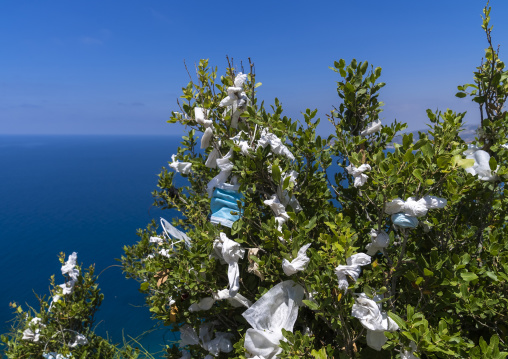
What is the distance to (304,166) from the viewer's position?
240 cm

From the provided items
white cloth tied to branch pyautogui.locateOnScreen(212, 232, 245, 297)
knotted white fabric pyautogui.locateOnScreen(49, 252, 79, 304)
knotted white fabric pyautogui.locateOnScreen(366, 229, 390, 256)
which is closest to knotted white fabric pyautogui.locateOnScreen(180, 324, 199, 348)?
white cloth tied to branch pyautogui.locateOnScreen(212, 232, 245, 297)

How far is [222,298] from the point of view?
6.74 ft

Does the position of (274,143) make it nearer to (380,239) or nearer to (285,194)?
(285,194)

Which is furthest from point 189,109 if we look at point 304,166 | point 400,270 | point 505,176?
point 505,176

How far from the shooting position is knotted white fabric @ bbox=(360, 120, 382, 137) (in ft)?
7.36

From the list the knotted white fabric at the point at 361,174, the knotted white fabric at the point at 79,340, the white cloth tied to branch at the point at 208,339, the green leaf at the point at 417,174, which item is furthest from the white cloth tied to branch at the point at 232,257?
the knotted white fabric at the point at 79,340

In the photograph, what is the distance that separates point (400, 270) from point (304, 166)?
0.99m

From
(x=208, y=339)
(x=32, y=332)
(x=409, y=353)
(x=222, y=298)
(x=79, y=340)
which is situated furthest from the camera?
(x=79, y=340)

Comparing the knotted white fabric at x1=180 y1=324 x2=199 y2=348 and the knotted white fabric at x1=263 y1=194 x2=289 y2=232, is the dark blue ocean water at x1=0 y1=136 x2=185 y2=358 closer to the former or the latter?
the knotted white fabric at x1=180 y1=324 x2=199 y2=348

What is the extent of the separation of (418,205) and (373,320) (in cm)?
62

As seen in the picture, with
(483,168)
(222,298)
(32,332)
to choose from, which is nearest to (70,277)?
(32,332)

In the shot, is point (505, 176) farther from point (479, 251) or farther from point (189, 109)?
point (189, 109)

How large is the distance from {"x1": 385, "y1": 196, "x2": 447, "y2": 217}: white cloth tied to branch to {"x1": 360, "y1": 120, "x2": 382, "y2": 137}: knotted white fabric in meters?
0.79

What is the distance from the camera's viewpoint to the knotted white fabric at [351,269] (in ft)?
4.94
